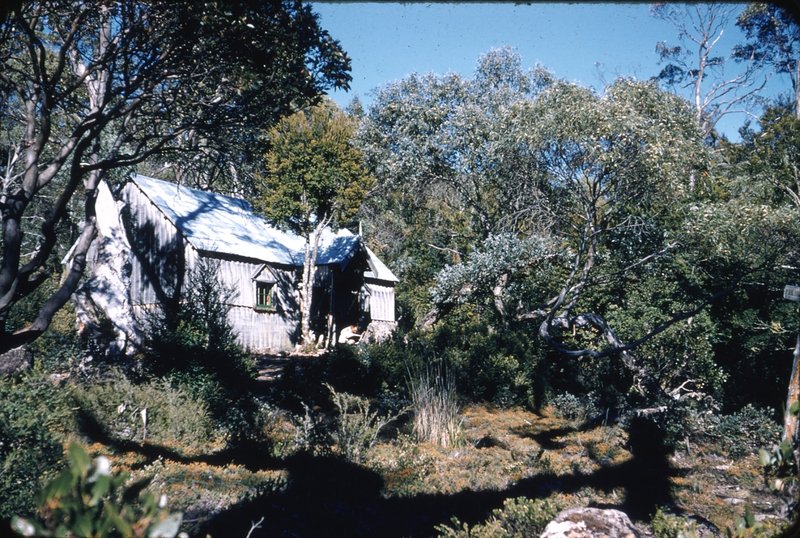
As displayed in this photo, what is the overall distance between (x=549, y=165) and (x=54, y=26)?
31.1ft

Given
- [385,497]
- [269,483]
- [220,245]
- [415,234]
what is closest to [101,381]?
[269,483]

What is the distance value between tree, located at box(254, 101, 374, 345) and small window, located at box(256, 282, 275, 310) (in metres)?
2.56

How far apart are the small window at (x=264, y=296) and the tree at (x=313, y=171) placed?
2.56 meters

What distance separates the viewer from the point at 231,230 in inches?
809

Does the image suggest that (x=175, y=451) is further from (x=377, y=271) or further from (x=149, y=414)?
(x=377, y=271)

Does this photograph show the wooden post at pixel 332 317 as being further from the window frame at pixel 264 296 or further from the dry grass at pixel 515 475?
the dry grass at pixel 515 475

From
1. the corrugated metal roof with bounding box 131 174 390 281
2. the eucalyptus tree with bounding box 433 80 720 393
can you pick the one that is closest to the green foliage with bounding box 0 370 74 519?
the eucalyptus tree with bounding box 433 80 720 393

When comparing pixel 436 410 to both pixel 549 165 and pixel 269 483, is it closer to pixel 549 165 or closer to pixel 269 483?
pixel 269 483

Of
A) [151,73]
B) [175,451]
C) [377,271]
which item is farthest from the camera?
[377,271]

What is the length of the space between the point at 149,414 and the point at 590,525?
7.02m

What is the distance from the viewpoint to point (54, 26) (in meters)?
7.12

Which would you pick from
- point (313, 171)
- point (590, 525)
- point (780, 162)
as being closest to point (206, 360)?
point (590, 525)

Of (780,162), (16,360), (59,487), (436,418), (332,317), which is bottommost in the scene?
(436,418)

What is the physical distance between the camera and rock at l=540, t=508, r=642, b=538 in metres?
3.95
